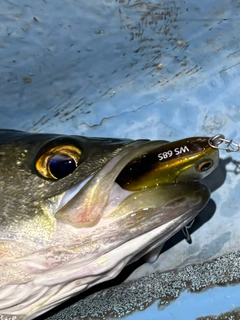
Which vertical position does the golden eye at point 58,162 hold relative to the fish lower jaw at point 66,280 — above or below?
above

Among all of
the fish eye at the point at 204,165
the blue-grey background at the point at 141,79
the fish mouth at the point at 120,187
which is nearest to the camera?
the fish mouth at the point at 120,187

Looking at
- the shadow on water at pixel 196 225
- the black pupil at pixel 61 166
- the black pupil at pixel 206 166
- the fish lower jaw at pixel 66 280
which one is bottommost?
the shadow on water at pixel 196 225

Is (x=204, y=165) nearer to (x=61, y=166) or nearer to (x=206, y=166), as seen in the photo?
(x=206, y=166)

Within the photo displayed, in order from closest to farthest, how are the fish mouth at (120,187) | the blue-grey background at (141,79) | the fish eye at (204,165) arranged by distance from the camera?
the fish mouth at (120,187) < the fish eye at (204,165) < the blue-grey background at (141,79)

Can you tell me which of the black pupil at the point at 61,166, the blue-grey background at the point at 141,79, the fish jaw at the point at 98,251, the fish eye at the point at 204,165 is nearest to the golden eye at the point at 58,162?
the black pupil at the point at 61,166

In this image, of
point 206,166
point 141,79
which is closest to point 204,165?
point 206,166

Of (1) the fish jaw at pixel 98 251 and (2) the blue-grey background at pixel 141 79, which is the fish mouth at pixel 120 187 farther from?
(2) the blue-grey background at pixel 141 79
